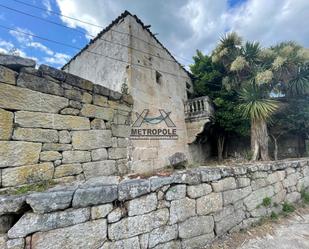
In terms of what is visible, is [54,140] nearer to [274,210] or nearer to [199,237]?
[199,237]

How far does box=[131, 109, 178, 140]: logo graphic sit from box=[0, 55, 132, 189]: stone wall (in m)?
1.06

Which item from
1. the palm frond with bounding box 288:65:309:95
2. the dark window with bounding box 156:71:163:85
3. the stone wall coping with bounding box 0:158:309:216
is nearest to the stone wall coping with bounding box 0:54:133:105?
the stone wall coping with bounding box 0:158:309:216

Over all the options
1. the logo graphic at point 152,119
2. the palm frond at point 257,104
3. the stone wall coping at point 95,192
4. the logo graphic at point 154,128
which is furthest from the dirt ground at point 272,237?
the palm frond at point 257,104

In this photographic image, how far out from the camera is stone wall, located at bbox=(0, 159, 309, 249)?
4.93 feet

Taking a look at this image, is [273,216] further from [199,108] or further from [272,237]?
[199,108]

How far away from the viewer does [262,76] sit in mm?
5988

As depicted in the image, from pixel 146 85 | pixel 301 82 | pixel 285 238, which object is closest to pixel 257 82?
pixel 301 82

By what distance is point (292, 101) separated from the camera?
23.9ft

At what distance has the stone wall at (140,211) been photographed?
59.2 inches

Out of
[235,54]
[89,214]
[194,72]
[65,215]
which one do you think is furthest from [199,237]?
[194,72]

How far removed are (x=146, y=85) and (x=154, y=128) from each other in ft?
4.76

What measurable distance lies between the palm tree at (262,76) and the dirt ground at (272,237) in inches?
133

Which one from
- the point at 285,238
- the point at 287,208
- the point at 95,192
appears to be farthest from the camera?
the point at 287,208

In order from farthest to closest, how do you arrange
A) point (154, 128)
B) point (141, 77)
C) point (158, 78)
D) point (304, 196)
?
point (158, 78) < point (154, 128) < point (141, 77) < point (304, 196)
